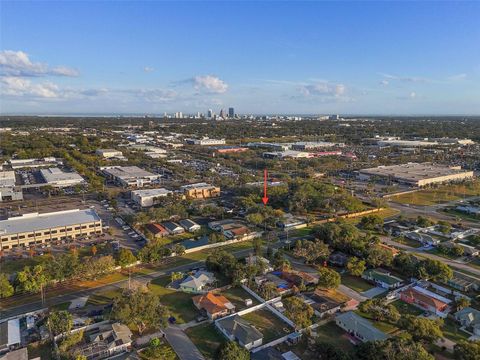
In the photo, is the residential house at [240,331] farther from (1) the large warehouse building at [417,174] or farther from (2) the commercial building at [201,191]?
(1) the large warehouse building at [417,174]

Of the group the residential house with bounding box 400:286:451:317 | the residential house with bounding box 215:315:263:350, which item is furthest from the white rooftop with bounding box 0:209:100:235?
the residential house with bounding box 400:286:451:317

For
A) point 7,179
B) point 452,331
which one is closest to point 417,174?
point 452,331

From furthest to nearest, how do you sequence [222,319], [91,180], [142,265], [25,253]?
1. [91,180]
2. [25,253]
3. [142,265]
4. [222,319]

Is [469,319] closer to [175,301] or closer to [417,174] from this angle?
[175,301]

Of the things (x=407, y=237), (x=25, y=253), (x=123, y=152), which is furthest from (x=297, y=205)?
(x=123, y=152)

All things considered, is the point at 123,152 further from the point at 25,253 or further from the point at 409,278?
the point at 409,278

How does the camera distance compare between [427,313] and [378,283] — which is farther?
[378,283]

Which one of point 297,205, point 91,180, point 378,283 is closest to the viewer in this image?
point 378,283
